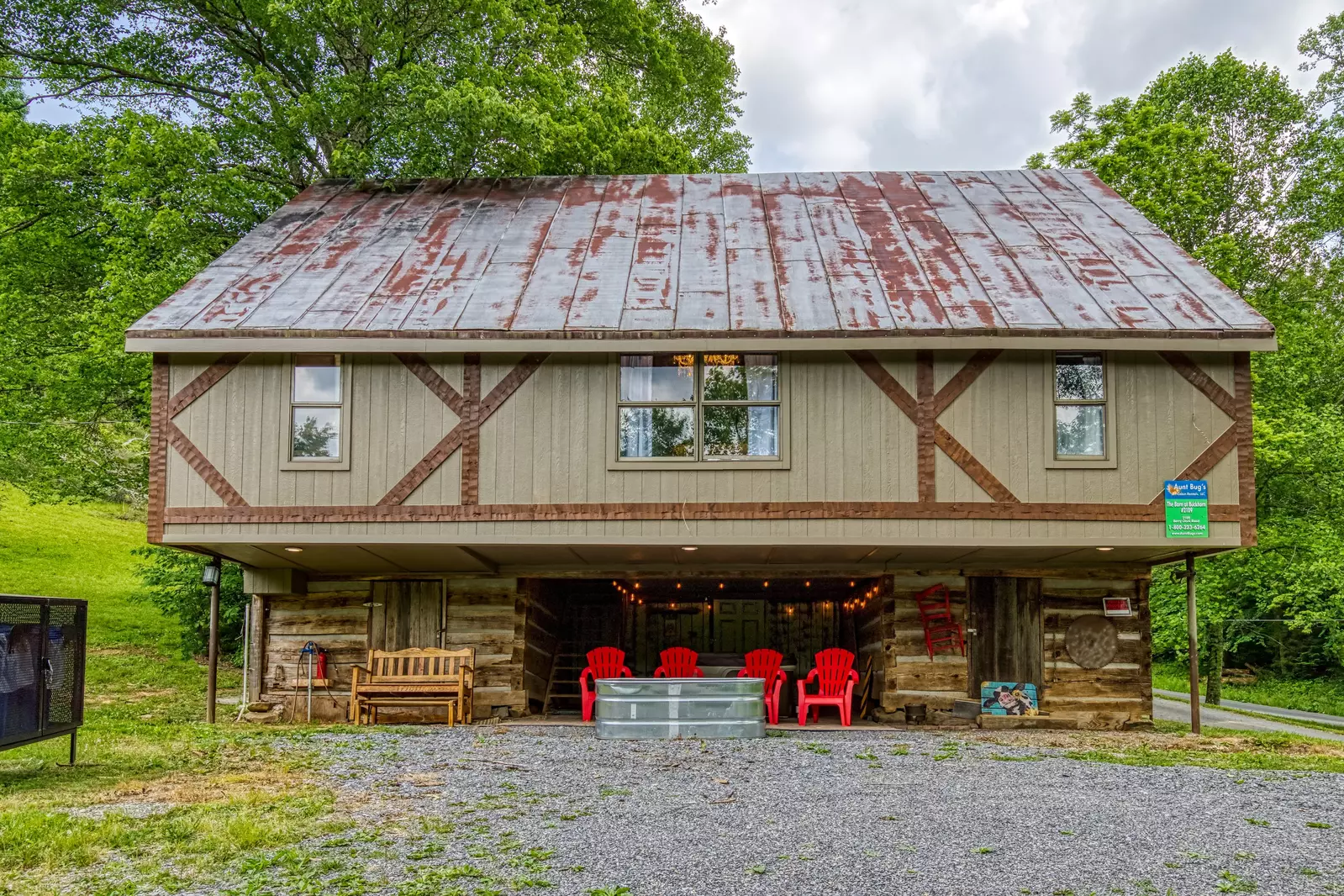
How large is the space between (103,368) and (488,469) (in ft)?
30.0

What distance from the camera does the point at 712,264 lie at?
13945 mm

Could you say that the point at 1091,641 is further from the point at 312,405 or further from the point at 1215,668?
the point at 312,405

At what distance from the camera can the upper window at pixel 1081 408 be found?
12266 millimetres

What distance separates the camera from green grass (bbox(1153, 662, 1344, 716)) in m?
22.3

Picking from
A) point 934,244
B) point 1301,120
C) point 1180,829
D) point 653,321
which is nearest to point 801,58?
point 1301,120

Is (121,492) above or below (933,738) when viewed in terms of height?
above

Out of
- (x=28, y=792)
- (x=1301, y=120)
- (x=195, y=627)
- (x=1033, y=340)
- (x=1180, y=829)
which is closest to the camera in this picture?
(x=1180, y=829)

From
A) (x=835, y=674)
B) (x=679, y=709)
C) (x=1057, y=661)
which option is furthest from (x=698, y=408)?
(x=1057, y=661)

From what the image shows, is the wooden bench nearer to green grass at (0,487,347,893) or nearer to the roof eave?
green grass at (0,487,347,893)

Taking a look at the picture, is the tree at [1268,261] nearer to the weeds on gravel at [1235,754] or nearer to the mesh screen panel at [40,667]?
the weeds on gravel at [1235,754]

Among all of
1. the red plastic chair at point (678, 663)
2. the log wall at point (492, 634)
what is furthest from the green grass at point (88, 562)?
the red plastic chair at point (678, 663)

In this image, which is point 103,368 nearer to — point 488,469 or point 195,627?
point 195,627

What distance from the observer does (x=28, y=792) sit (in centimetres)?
820

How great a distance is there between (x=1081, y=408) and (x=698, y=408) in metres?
4.25
